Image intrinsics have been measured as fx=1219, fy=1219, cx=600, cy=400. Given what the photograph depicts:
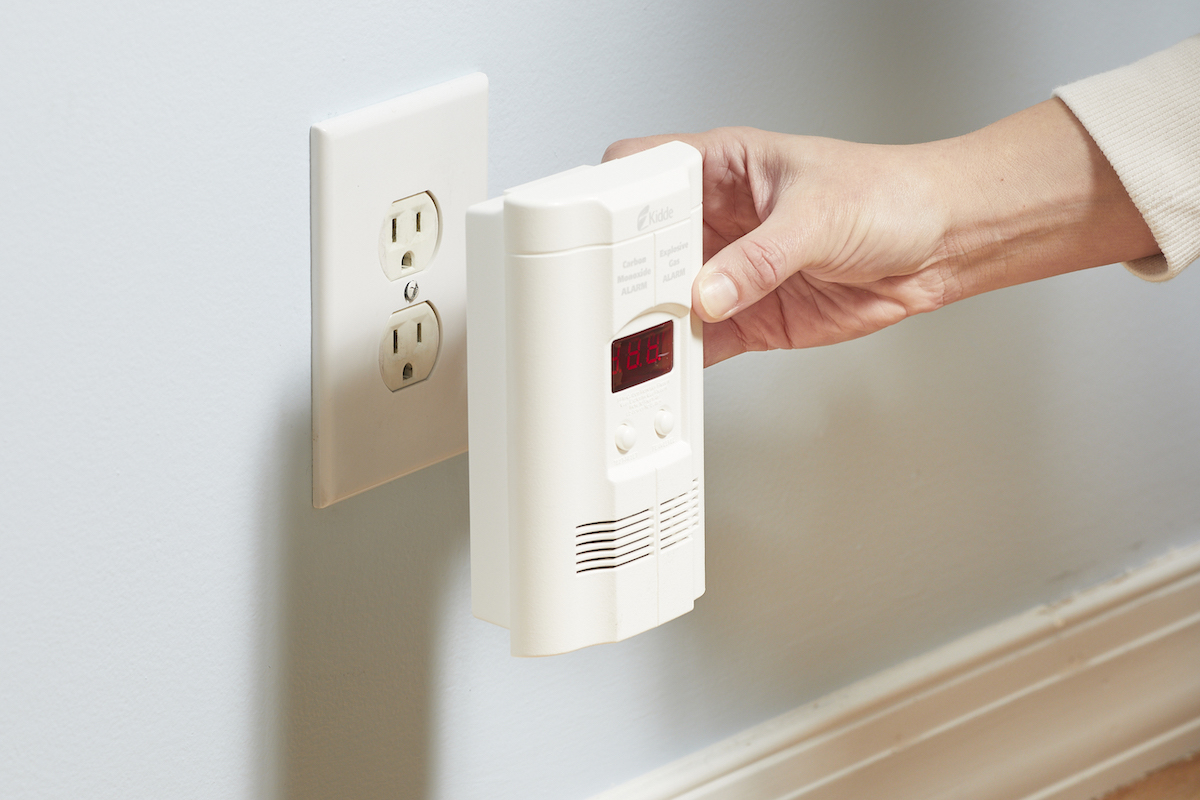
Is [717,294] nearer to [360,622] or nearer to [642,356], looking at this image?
[642,356]

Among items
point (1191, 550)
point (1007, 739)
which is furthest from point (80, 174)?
point (1191, 550)

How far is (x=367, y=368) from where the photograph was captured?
1.83 feet

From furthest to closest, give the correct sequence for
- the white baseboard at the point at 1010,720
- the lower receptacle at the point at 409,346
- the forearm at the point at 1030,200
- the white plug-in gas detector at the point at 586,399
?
the white baseboard at the point at 1010,720 < the forearm at the point at 1030,200 < the lower receptacle at the point at 409,346 < the white plug-in gas detector at the point at 586,399

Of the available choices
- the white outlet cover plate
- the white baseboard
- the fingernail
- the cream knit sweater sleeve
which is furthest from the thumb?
the white baseboard

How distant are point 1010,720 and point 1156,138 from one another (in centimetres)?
52

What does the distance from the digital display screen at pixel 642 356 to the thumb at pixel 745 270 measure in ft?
0.07

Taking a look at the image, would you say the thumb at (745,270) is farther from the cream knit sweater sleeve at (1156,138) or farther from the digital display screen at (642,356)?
the cream knit sweater sleeve at (1156,138)

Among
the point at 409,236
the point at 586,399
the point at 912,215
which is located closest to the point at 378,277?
the point at 409,236

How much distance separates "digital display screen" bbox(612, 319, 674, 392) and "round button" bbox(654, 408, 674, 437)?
0.02 m

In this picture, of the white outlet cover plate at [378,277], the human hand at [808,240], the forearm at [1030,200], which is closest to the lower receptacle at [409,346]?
the white outlet cover plate at [378,277]

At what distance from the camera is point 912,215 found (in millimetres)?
627

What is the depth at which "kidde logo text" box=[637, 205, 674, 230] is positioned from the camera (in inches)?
18.2

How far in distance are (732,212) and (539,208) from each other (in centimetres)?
26

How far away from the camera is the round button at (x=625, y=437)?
49 cm
